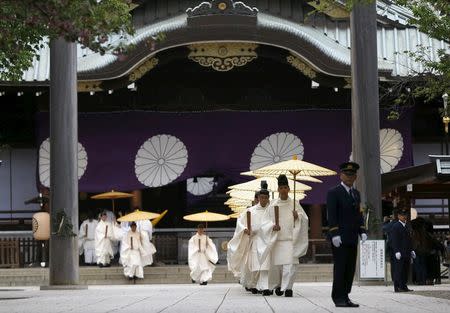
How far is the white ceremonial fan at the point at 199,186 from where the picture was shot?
30.2m

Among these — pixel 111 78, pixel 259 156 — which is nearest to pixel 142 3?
pixel 111 78

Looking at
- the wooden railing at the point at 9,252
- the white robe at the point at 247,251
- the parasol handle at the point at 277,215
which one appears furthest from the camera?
the wooden railing at the point at 9,252

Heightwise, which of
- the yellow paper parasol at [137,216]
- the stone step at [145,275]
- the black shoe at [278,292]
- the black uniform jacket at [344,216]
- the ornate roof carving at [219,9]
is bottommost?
the stone step at [145,275]

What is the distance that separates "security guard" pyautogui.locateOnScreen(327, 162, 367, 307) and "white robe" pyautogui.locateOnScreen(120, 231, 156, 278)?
13.6m

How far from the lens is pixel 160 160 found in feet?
90.6

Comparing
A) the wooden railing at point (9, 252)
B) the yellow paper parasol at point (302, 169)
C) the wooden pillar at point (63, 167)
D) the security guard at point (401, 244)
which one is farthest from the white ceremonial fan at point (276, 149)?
the security guard at point (401, 244)

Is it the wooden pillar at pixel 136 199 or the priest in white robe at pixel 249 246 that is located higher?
the wooden pillar at pixel 136 199

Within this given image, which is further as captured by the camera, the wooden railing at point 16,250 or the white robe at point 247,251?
the wooden railing at point 16,250

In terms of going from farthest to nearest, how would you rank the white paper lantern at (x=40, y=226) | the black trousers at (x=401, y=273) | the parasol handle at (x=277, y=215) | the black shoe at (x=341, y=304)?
1. the white paper lantern at (x=40, y=226)
2. the black trousers at (x=401, y=273)
3. the parasol handle at (x=277, y=215)
4. the black shoe at (x=341, y=304)

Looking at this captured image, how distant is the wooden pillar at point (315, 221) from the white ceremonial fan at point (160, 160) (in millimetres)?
3806

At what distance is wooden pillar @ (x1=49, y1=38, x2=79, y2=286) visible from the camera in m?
20.6

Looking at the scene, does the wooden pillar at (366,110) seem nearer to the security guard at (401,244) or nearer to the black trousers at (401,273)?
the security guard at (401,244)

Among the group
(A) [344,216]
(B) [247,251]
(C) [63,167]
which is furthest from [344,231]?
(C) [63,167]

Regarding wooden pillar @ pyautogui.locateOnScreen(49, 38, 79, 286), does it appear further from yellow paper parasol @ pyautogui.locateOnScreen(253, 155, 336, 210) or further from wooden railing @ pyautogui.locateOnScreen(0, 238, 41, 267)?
wooden railing @ pyautogui.locateOnScreen(0, 238, 41, 267)
